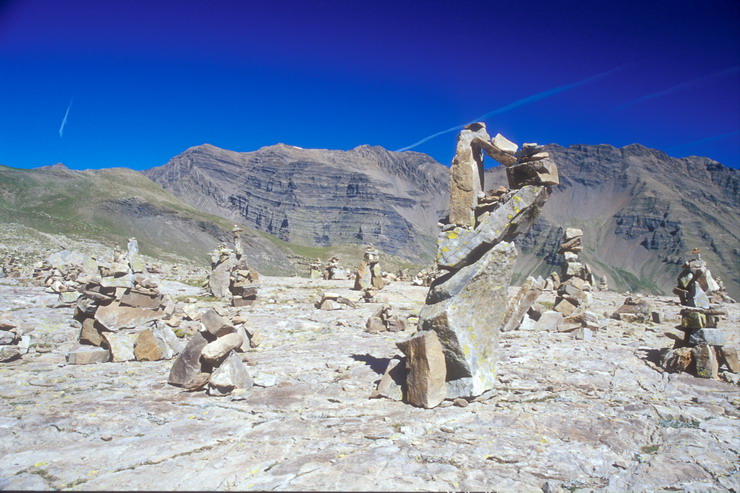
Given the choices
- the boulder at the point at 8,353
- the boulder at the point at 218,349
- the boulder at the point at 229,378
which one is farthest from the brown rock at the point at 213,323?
the boulder at the point at 8,353

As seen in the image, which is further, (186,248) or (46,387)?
(186,248)

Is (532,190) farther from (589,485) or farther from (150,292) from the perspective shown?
(150,292)

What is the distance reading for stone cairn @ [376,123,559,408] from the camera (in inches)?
342

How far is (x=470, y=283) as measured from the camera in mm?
9305

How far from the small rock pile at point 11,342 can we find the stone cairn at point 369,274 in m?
22.5

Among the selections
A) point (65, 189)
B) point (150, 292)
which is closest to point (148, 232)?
point (65, 189)

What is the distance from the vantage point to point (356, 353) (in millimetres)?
13266

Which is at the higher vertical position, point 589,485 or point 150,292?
point 150,292

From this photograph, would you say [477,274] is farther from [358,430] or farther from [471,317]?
[358,430]

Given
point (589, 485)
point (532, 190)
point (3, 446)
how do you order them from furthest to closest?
point (532, 190) → point (3, 446) → point (589, 485)

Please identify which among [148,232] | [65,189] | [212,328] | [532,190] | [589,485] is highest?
[65,189]

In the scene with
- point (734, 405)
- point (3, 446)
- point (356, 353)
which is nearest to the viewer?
point (3, 446)

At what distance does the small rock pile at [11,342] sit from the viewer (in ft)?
37.5

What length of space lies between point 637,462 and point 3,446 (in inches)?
360
